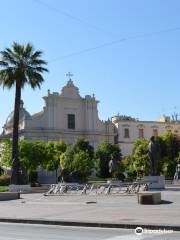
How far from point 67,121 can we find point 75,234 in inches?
3093

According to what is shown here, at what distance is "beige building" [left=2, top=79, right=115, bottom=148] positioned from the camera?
291ft

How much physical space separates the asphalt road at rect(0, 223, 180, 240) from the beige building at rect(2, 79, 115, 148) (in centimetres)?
7311

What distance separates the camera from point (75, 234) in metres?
13.8

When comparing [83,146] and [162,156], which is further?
[83,146]

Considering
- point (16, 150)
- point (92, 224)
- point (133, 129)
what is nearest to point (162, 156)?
point (16, 150)

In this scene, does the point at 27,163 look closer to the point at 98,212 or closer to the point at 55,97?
the point at 55,97

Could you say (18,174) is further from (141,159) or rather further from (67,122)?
(67,122)

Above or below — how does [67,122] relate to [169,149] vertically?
above

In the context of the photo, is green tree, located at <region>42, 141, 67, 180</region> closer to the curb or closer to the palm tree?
the palm tree

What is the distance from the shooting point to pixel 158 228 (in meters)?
14.3

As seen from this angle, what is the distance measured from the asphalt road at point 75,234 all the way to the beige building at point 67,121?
73.1 meters

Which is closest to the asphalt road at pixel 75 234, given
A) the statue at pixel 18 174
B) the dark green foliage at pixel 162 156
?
the statue at pixel 18 174

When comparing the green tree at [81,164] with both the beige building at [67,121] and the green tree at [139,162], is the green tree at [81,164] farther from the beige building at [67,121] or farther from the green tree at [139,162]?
the beige building at [67,121]

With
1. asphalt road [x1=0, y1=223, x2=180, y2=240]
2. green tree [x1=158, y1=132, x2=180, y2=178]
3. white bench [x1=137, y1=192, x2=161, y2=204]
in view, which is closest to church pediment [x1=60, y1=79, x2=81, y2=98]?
A: green tree [x1=158, y1=132, x2=180, y2=178]
